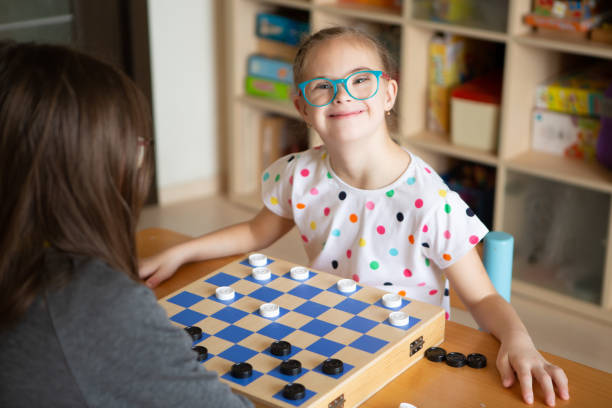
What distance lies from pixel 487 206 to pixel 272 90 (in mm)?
965

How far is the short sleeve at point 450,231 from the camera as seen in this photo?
54.1 inches

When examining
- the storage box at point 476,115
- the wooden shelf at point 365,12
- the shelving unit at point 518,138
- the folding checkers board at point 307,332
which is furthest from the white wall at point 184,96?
the folding checkers board at point 307,332

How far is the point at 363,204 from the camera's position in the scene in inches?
58.9

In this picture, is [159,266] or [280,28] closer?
[159,266]

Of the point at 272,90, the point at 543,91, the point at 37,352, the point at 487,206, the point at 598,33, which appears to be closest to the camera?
the point at 37,352

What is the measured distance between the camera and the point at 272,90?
322cm

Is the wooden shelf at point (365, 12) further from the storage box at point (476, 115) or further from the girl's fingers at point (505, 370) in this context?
the girl's fingers at point (505, 370)

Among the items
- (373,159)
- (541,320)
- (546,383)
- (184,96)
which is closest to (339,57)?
(373,159)

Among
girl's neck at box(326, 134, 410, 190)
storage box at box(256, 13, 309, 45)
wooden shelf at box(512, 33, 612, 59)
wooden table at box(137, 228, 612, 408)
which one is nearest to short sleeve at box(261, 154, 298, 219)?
girl's neck at box(326, 134, 410, 190)

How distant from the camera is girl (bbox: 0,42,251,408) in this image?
2.85 feet

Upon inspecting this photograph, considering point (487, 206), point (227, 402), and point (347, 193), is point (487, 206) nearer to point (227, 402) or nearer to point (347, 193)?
point (347, 193)

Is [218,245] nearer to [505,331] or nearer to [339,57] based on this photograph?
[339,57]

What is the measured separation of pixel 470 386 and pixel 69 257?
0.56m

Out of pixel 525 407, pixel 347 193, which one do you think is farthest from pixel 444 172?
pixel 525 407
